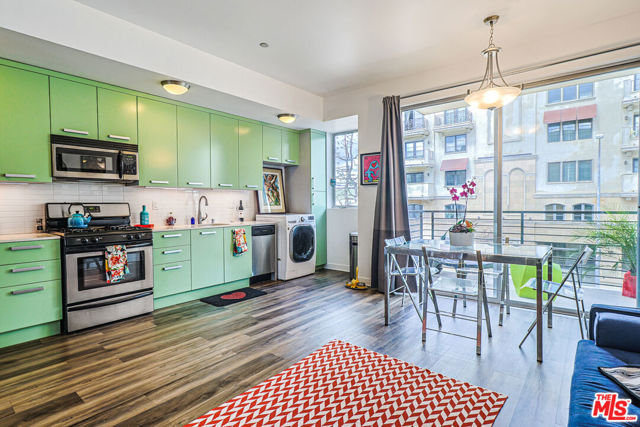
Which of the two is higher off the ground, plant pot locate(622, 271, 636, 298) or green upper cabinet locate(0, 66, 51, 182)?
green upper cabinet locate(0, 66, 51, 182)

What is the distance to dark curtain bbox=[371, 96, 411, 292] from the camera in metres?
4.15

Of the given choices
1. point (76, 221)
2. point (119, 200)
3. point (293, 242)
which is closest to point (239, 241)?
point (293, 242)

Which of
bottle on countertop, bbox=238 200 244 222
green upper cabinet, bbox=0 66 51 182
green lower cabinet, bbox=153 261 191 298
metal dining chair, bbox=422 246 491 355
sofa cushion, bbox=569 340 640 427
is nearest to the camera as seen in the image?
sofa cushion, bbox=569 340 640 427

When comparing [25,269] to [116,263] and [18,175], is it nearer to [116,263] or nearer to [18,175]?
[116,263]

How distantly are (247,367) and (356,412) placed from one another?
0.88 metres

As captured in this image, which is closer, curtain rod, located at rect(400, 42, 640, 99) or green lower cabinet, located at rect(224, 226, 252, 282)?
curtain rod, located at rect(400, 42, 640, 99)

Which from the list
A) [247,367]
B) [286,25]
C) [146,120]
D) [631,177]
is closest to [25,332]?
[247,367]

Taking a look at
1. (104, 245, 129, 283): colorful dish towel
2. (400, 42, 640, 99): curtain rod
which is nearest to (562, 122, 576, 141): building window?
(400, 42, 640, 99): curtain rod

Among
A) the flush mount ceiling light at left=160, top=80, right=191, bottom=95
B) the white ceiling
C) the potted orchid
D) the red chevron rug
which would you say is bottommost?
the red chevron rug

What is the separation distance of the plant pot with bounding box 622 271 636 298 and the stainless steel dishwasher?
13.0 ft

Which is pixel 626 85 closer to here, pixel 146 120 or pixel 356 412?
pixel 356 412

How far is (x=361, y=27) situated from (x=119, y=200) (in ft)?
10.2

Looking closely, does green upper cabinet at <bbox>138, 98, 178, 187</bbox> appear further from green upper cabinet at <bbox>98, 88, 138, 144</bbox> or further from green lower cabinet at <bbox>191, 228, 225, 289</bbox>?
green lower cabinet at <bbox>191, 228, 225, 289</bbox>

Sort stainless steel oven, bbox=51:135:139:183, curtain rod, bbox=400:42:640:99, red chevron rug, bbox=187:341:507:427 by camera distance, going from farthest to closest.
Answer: stainless steel oven, bbox=51:135:139:183 → curtain rod, bbox=400:42:640:99 → red chevron rug, bbox=187:341:507:427
